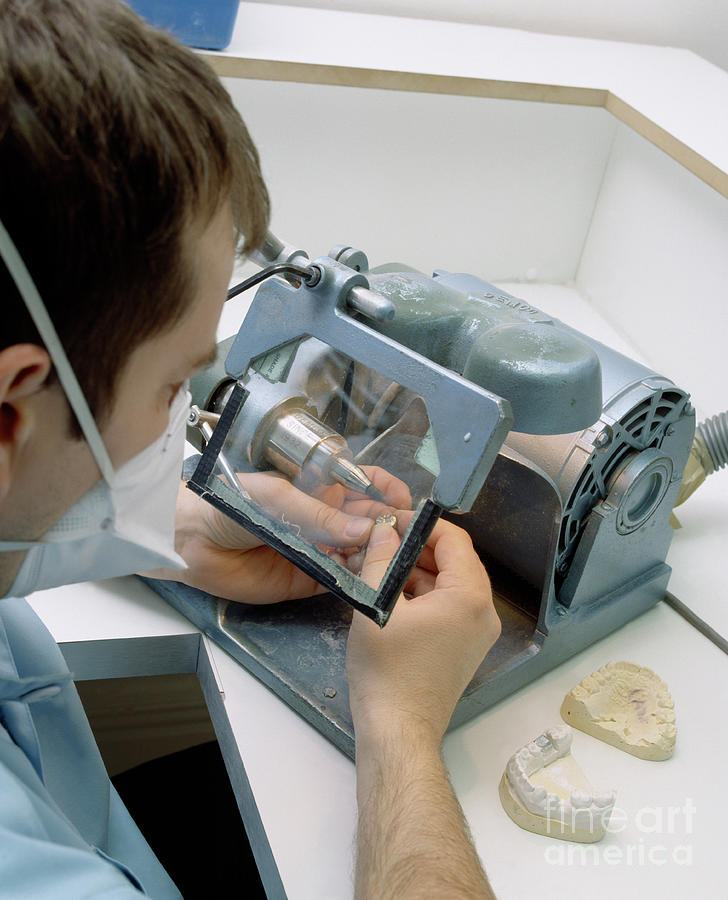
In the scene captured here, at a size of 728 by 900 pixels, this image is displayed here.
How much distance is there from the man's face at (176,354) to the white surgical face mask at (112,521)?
0.08 feet

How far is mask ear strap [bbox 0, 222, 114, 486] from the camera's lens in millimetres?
499

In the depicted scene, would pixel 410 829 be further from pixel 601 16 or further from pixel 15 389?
pixel 601 16

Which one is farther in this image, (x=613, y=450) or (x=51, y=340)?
(x=613, y=450)

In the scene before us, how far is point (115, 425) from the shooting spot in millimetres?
641

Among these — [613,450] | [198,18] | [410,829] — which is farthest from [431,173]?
[410,829]

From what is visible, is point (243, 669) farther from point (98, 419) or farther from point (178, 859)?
point (98, 419)

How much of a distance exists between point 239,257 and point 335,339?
19 centimetres

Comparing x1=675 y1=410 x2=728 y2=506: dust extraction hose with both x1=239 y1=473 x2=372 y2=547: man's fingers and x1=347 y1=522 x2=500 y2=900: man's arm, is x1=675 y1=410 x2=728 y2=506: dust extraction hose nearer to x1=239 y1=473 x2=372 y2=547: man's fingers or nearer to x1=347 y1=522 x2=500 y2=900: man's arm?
x1=347 y1=522 x2=500 y2=900: man's arm

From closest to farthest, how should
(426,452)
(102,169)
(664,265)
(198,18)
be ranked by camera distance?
1. (102,169)
2. (426,452)
3. (198,18)
4. (664,265)

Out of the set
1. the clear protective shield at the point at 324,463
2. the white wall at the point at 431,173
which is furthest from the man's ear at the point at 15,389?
the white wall at the point at 431,173

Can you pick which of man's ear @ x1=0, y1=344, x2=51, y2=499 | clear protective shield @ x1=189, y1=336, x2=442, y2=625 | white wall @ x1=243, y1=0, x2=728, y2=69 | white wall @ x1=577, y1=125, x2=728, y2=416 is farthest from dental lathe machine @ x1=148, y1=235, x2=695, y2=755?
white wall @ x1=243, y1=0, x2=728, y2=69

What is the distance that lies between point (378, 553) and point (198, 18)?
1.02 m

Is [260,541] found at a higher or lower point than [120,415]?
lower

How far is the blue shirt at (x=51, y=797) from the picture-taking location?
0.55 meters
